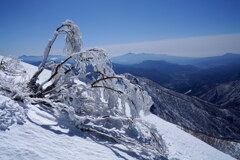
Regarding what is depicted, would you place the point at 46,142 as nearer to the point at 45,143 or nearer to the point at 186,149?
the point at 45,143

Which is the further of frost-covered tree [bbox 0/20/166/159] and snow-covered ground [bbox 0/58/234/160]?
frost-covered tree [bbox 0/20/166/159]

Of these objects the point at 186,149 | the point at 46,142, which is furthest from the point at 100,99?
the point at 186,149

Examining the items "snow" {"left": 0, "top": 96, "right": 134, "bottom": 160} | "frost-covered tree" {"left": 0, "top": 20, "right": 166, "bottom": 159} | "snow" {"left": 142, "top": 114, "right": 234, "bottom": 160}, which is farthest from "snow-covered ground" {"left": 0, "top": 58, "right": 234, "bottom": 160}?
"snow" {"left": 142, "top": 114, "right": 234, "bottom": 160}

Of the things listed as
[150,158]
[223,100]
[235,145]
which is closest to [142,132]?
[150,158]

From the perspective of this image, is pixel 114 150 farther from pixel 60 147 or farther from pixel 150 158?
pixel 60 147

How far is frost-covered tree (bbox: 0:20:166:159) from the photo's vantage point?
5332mm

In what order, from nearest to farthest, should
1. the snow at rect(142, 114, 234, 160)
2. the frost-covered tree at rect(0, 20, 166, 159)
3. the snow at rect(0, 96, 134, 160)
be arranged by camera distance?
the snow at rect(0, 96, 134, 160) < the frost-covered tree at rect(0, 20, 166, 159) < the snow at rect(142, 114, 234, 160)

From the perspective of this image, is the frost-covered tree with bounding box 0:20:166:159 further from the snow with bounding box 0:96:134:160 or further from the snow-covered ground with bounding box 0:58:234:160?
the snow with bounding box 0:96:134:160

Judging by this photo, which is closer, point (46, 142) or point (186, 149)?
point (46, 142)

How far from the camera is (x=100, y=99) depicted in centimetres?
634

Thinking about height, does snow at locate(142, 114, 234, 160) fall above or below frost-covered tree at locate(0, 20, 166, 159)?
below

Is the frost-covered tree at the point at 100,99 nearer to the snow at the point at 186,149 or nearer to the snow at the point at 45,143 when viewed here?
the snow at the point at 45,143

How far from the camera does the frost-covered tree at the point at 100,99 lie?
5.33 m

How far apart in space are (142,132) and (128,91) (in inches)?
58.5
